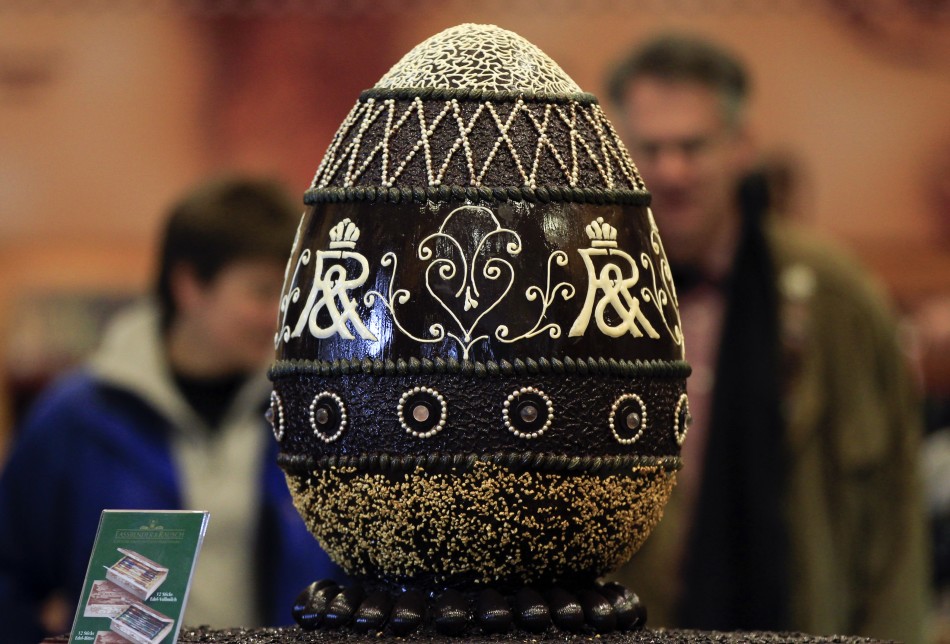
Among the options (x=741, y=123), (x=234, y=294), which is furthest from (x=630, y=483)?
(x=741, y=123)

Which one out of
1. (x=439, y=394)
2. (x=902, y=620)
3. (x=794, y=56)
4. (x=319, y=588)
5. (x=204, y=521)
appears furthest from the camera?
(x=794, y=56)

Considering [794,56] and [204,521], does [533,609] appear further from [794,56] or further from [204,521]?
[794,56]

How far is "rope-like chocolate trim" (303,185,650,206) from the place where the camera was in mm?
1894

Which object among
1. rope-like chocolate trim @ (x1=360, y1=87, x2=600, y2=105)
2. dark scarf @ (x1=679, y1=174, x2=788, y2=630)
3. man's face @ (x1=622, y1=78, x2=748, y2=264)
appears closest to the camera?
rope-like chocolate trim @ (x1=360, y1=87, x2=600, y2=105)

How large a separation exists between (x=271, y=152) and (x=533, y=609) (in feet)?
12.6

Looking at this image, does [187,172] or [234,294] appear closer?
[234,294]

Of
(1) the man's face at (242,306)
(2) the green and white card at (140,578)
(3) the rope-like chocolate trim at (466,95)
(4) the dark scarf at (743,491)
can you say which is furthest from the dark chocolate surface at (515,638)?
(1) the man's face at (242,306)

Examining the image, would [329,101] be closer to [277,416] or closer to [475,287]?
[277,416]

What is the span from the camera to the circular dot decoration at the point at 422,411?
1.85 meters

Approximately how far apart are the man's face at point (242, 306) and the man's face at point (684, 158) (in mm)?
910

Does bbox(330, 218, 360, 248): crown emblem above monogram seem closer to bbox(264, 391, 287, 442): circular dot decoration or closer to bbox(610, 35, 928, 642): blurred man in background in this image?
bbox(264, 391, 287, 442): circular dot decoration

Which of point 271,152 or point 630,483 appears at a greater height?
point 271,152

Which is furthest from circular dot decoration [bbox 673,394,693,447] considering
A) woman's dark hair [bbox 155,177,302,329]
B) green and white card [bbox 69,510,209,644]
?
woman's dark hair [bbox 155,177,302,329]

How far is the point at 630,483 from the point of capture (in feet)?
6.37
